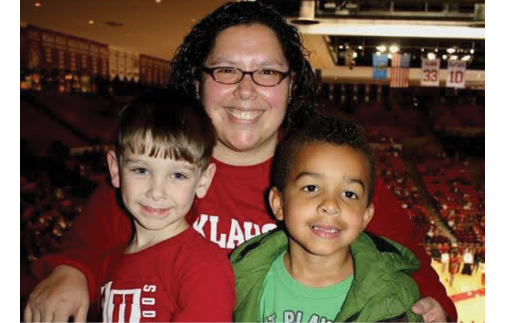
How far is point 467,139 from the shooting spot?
87.6ft

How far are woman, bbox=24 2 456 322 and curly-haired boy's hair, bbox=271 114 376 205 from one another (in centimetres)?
11

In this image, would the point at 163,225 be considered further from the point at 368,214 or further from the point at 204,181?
the point at 368,214

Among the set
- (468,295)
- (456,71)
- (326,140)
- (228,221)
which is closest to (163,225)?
(228,221)

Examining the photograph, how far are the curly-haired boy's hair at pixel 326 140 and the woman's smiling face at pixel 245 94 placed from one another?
13 centimetres

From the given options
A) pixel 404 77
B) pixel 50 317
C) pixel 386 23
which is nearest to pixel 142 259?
pixel 50 317

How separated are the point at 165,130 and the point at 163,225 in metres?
0.28

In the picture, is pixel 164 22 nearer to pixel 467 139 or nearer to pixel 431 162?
pixel 431 162

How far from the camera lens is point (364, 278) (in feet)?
5.42

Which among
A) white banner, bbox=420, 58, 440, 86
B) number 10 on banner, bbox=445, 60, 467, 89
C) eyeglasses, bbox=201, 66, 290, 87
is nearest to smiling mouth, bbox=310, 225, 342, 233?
eyeglasses, bbox=201, 66, 290, 87

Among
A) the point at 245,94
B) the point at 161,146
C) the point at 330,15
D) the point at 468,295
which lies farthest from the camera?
the point at 330,15

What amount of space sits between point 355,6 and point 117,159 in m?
10.6

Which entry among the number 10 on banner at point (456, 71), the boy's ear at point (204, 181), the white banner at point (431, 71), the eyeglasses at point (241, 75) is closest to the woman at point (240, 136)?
the eyeglasses at point (241, 75)

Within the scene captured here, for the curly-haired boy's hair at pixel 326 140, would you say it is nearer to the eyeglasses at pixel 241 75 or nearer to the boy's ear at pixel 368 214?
the boy's ear at pixel 368 214

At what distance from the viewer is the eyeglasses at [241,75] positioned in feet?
6.44
